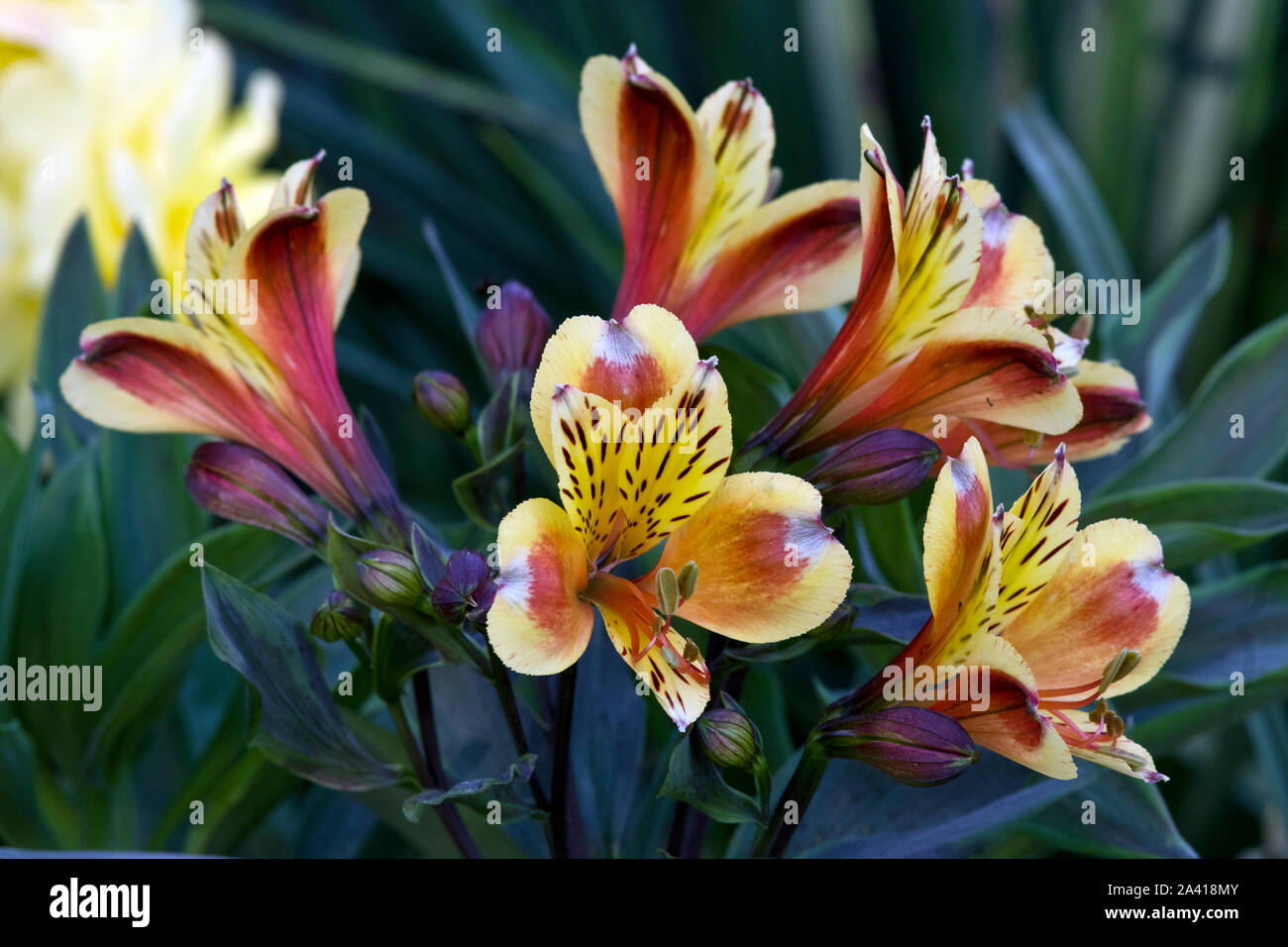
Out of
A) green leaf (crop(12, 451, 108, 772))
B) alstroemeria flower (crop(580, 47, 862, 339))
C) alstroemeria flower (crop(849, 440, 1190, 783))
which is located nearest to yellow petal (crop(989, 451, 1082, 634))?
alstroemeria flower (crop(849, 440, 1190, 783))

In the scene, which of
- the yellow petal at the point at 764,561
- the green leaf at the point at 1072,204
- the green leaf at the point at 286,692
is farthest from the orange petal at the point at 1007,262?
the green leaf at the point at 1072,204

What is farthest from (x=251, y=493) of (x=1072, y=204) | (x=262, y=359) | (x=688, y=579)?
(x=1072, y=204)

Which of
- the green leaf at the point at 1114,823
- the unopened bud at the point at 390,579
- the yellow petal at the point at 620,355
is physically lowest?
the green leaf at the point at 1114,823

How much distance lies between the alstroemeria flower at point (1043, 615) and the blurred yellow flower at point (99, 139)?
457mm

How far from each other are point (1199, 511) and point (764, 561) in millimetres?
244

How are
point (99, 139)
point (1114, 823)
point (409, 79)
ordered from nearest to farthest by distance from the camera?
point (1114, 823), point (99, 139), point (409, 79)

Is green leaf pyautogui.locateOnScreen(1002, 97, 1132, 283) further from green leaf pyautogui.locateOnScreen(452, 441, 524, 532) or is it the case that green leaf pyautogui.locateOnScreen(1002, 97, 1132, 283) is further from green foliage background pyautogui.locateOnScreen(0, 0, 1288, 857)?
green leaf pyautogui.locateOnScreen(452, 441, 524, 532)

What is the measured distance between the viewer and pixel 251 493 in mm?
342

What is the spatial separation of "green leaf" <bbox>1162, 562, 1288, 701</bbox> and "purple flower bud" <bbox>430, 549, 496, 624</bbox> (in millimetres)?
275

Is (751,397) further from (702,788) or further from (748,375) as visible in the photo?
(702,788)

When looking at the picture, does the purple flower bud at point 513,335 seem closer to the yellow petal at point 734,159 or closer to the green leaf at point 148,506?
the yellow petal at point 734,159

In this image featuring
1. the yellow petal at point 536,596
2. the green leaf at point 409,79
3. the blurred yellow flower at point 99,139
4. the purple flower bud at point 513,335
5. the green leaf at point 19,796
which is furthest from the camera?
the green leaf at point 409,79

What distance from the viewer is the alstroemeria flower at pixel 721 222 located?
355mm
